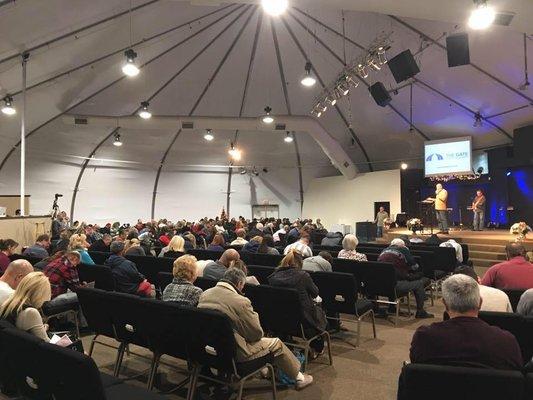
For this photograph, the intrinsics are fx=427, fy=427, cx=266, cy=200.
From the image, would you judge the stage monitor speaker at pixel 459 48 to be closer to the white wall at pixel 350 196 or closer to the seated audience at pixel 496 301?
the seated audience at pixel 496 301

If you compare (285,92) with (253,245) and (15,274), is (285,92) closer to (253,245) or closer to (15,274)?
(253,245)

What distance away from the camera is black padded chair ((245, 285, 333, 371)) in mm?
4121

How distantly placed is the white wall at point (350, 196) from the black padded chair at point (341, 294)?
42.4 feet

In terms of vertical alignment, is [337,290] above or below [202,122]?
below

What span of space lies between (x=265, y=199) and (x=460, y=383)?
18.7 metres

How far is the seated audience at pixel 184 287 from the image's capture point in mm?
3980

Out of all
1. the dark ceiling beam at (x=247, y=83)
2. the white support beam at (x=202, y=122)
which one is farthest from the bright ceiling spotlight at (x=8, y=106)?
the dark ceiling beam at (x=247, y=83)

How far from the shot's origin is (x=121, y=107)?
1418cm

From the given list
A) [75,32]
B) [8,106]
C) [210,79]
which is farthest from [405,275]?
[210,79]

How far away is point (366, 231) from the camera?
17594 mm

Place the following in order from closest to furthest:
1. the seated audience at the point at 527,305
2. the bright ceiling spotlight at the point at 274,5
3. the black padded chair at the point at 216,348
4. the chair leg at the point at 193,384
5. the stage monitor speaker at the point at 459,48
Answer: the black padded chair at the point at 216,348 < the chair leg at the point at 193,384 < the seated audience at the point at 527,305 < the bright ceiling spotlight at the point at 274,5 < the stage monitor speaker at the point at 459,48

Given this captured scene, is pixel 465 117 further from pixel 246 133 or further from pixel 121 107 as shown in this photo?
pixel 121 107

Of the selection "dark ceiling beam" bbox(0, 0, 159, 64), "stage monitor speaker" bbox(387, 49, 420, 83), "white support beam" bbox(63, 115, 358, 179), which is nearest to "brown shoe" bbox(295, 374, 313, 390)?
"stage monitor speaker" bbox(387, 49, 420, 83)

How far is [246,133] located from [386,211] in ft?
21.9
